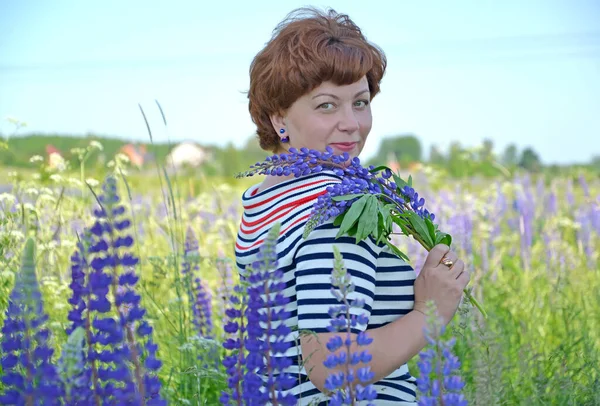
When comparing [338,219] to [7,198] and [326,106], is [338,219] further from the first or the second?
[7,198]

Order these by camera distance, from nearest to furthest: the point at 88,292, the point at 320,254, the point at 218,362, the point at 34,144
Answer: the point at 88,292 < the point at 320,254 < the point at 218,362 < the point at 34,144

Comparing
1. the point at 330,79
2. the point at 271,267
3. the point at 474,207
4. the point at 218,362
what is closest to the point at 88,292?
the point at 271,267

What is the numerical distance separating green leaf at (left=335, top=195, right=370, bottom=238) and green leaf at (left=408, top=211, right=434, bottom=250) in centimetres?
30

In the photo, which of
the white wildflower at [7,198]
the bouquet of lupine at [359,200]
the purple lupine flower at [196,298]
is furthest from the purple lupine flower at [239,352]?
the white wildflower at [7,198]

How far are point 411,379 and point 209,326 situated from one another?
1406 millimetres

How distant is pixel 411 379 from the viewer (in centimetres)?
230

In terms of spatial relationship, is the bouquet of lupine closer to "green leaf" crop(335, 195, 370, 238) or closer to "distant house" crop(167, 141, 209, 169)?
"green leaf" crop(335, 195, 370, 238)

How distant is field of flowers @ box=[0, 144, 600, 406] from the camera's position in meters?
1.49

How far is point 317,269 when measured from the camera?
1935mm

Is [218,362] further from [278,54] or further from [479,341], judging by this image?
[278,54]

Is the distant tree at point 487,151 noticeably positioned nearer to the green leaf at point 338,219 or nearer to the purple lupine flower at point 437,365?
the green leaf at point 338,219

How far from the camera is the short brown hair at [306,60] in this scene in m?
2.35

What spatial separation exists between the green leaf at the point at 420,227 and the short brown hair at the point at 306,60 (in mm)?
474

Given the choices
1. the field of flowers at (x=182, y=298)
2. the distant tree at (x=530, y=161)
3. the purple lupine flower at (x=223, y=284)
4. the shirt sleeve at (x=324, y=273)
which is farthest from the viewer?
the distant tree at (x=530, y=161)
